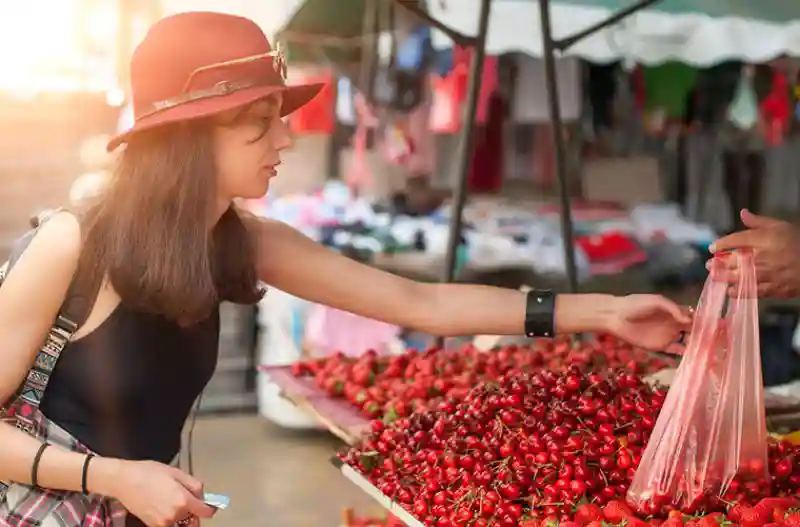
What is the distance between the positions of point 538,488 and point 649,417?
0.27 metres

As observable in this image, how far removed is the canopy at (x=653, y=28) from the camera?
15.6 feet

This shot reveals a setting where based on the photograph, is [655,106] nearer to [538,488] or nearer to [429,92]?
[429,92]

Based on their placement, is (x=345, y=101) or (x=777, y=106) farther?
(x=345, y=101)

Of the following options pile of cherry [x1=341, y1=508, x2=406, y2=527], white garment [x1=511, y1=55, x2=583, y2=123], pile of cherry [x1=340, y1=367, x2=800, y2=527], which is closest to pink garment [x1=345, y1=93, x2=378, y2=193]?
white garment [x1=511, y1=55, x2=583, y2=123]

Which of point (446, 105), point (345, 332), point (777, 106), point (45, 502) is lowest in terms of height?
point (345, 332)

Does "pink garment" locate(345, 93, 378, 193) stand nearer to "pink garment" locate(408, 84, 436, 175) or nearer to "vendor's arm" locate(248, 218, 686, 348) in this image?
"pink garment" locate(408, 84, 436, 175)

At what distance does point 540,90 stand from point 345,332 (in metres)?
2.13

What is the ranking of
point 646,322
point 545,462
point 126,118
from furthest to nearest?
point 126,118 → point 646,322 → point 545,462

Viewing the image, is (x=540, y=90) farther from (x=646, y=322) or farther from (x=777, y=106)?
(x=646, y=322)

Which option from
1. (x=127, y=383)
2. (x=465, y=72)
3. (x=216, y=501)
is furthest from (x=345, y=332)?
(x=216, y=501)

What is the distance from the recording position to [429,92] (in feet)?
21.6

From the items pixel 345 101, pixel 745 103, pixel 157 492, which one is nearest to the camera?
pixel 157 492

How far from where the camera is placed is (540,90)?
6.30 m

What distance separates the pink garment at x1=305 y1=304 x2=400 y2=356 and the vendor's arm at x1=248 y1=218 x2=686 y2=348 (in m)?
2.98
